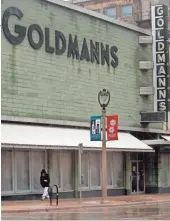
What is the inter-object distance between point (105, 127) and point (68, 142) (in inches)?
109

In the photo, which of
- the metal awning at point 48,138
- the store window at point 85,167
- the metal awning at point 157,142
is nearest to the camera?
the metal awning at point 48,138

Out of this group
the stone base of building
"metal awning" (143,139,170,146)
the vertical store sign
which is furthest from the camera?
the vertical store sign

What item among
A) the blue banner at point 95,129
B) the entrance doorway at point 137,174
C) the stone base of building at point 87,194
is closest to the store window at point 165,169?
the stone base of building at point 87,194

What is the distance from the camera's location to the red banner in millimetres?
30969

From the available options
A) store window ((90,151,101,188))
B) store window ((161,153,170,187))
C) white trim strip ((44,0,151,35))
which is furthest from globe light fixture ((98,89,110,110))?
store window ((161,153,170,187))

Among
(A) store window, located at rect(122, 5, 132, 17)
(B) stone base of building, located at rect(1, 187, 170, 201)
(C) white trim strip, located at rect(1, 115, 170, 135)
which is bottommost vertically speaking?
(B) stone base of building, located at rect(1, 187, 170, 201)

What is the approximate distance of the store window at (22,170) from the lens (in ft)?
103

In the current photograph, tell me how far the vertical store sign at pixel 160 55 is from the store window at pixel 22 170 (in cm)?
1220

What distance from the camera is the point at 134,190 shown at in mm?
40625

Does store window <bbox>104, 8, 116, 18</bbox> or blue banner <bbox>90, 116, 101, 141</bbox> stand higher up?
store window <bbox>104, 8, 116, 18</bbox>

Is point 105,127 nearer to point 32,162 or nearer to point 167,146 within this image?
point 32,162

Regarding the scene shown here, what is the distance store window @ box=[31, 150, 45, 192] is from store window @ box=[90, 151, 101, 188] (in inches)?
183

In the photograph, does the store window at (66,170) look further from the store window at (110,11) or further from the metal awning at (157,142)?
the store window at (110,11)

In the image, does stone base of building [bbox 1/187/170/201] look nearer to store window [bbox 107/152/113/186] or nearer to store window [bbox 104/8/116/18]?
store window [bbox 107/152/113/186]
